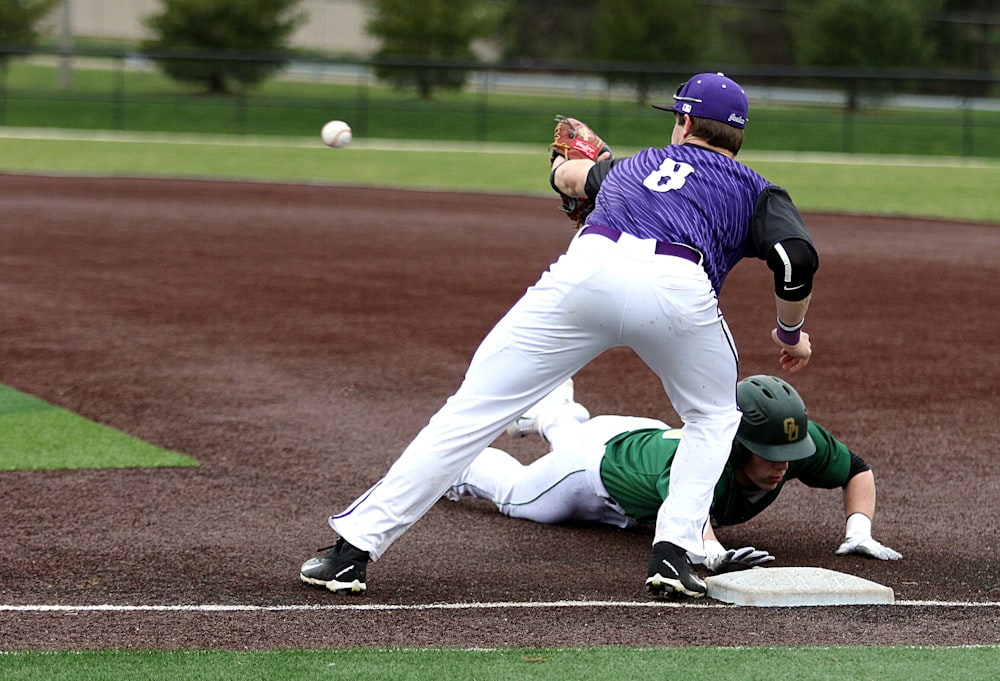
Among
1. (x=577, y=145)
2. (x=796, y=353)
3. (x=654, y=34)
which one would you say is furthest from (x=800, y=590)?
(x=654, y=34)

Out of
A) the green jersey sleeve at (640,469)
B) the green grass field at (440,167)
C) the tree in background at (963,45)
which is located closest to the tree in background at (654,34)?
the tree in background at (963,45)

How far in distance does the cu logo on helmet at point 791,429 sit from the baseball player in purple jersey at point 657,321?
0.31m

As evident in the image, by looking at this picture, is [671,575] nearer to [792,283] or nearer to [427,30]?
[792,283]

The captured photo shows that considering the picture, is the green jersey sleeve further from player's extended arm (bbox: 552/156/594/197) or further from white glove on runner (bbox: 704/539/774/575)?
player's extended arm (bbox: 552/156/594/197)

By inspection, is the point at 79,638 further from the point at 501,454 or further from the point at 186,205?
the point at 186,205

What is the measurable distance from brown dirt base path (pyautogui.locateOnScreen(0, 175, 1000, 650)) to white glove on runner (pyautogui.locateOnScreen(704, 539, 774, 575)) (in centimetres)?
14

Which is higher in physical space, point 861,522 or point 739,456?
point 739,456

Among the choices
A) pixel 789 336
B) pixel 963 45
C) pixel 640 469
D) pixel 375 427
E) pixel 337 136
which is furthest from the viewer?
pixel 963 45

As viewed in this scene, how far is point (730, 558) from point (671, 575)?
0.54 meters

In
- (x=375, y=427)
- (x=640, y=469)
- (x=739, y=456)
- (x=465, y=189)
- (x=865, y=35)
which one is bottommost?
(x=465, y=189)

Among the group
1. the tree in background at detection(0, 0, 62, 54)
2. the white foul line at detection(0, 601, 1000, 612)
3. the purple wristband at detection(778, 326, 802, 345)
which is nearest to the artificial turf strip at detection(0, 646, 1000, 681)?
the white foul line at detection(0, 601, 1000, 612)

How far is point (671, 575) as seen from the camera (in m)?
4.62

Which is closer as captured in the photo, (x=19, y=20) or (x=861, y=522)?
(x=861, y=522)

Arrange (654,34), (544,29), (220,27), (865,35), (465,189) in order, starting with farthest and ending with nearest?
(544,29) < (654,34) < (865,35) < (220,27) < (465,189)
